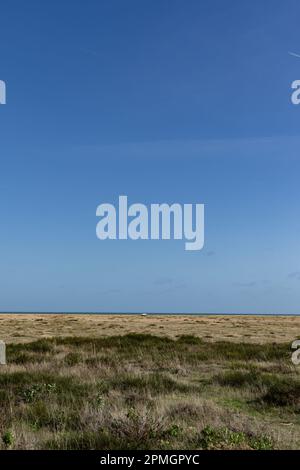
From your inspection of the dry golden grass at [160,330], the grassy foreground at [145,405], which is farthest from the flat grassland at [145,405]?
the dry golden grass at [160,330]

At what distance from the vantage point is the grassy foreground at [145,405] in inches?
279

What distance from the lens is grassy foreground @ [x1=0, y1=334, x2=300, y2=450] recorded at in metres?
7.10

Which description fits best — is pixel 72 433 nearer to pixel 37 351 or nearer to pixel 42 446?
pixel 42 446

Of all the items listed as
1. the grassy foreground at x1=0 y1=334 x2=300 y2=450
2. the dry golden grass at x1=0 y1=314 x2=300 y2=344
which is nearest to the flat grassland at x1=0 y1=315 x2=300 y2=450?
the grassy foreground at x1=0 y1=334 x2=300 y2=450

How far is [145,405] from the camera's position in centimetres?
905

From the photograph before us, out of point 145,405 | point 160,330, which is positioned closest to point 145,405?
point 145,405

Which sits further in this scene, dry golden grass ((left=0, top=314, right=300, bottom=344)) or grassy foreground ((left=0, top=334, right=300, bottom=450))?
dry golden grass ((left=0, top=314, right=300, bottom=344))

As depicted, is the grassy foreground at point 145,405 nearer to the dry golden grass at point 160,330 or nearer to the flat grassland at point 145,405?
the flat grassland at point 145,405

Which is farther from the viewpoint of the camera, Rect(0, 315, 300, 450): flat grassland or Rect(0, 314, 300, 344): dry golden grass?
Rect(0, 314, 300, 344): dry golden grass

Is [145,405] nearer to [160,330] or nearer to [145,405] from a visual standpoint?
[145,405]

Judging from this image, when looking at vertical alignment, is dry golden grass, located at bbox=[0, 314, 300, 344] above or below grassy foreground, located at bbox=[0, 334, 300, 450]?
below

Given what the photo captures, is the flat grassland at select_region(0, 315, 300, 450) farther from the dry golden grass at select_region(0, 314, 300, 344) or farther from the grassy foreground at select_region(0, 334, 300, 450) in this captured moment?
the dry golden grass at select_region(0, 314, 300, 344)
